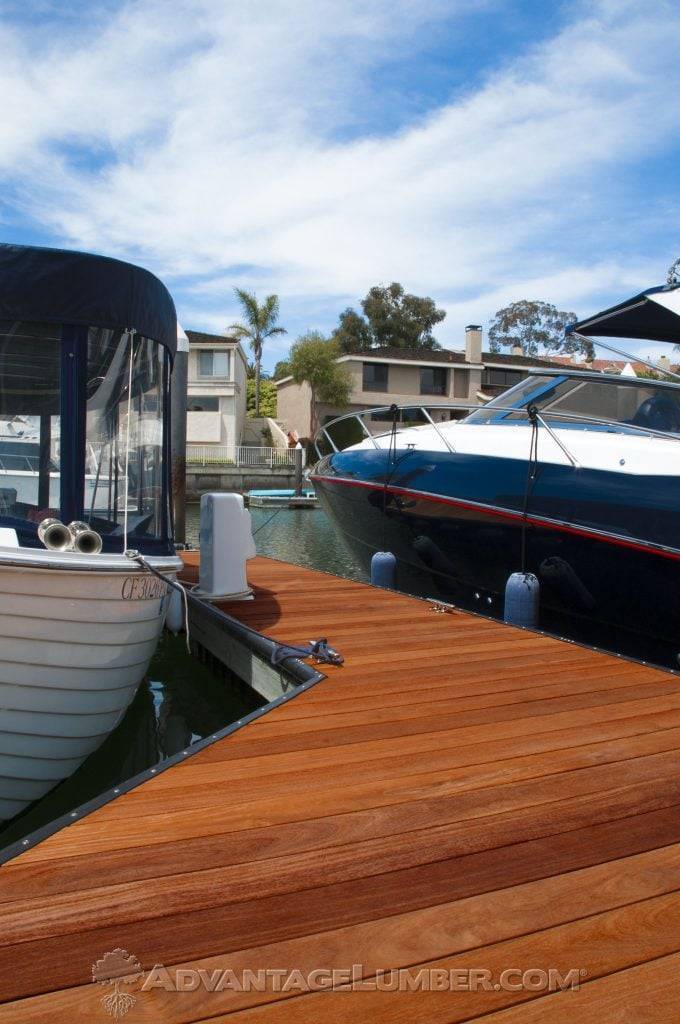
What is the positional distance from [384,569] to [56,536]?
4.95m

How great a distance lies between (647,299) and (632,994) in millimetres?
7324

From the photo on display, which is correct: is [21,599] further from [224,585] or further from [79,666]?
[224,585]

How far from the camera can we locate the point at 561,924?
2.33m

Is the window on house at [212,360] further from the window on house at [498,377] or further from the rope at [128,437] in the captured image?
the rope at [128,437]

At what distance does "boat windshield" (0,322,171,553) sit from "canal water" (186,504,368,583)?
6.01m

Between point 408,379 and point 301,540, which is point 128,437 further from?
point 408,379

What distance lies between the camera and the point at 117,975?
2072 millimetres

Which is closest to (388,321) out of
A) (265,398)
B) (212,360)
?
(265,398)

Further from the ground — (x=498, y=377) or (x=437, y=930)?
(x=498, y=377)

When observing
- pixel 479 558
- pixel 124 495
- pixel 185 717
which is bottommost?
pixel 185 717

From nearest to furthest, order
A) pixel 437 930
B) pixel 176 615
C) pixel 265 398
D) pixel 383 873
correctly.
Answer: pixel 437 930, pixel 383 873, pixel 176 615, pixel 265 398

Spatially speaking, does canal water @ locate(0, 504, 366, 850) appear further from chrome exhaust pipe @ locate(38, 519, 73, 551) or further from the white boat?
chrome exhaust pipe @ locate(38, 519, 73, 551)

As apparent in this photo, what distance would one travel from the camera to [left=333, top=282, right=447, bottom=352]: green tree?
57.2 meters

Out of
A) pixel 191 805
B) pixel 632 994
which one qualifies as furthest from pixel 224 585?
pixel 632 994
